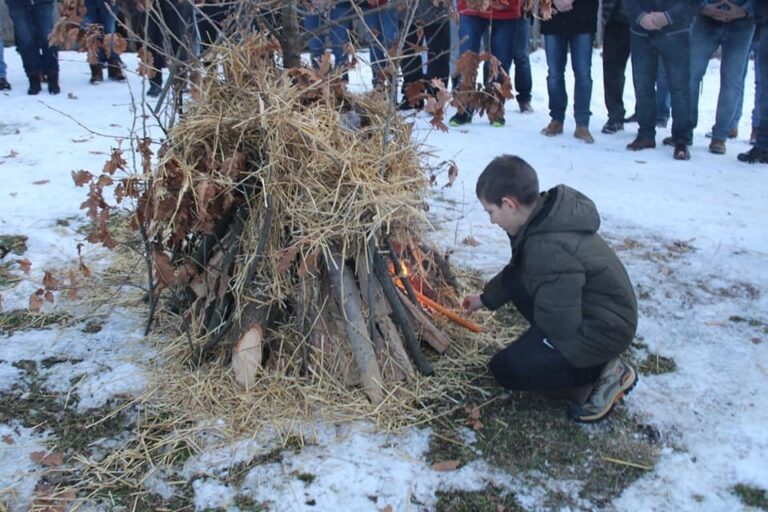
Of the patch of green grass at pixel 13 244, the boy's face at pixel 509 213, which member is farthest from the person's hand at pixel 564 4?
the patch of green grass at pixel 13 244

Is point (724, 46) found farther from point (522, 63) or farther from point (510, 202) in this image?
point (510, 202)

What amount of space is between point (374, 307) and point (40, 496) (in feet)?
4.97

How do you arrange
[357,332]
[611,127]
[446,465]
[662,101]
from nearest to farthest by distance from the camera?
[446,465], [357,332], [611,127], [662,101]

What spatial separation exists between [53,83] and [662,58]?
24.0ft

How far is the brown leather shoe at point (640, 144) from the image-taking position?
7.69m

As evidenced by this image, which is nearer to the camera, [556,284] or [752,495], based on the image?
[752,495]

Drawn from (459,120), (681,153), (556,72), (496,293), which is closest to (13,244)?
(496,293)

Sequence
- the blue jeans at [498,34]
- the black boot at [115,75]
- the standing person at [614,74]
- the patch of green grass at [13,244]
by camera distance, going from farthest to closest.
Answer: the black boot at [115,75]
the standing person at [614,74]
the blue jeans at [498,34]
the patch of green grass at [13,244]

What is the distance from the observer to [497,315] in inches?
167

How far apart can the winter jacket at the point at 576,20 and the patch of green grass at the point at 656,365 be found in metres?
4.80

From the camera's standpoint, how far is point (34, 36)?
9.30m

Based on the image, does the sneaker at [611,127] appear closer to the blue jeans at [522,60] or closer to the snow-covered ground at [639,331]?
the snow-covered ground at [639,331]

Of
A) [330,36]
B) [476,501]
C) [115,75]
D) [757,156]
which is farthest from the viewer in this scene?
[115,75]

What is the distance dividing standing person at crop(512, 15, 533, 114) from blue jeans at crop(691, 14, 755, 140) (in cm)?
191
